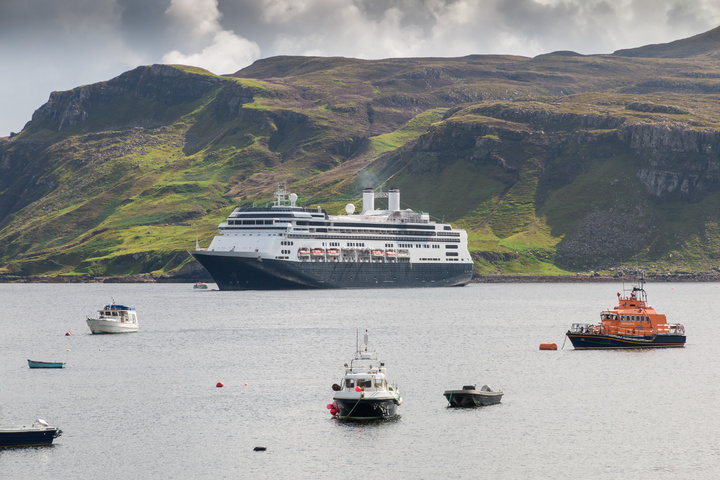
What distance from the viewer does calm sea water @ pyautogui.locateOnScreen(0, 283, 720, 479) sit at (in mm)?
55281

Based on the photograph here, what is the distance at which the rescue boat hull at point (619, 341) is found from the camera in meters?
100

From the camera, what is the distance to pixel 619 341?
10019cm

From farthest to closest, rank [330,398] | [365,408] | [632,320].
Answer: [632,320], [330,398], [365,408]

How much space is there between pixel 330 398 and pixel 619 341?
3898 centimetres

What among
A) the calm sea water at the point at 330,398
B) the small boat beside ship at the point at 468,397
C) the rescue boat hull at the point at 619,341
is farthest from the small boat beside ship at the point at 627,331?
the small boat beside ship at the point at 468,397

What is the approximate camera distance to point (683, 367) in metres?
89.4

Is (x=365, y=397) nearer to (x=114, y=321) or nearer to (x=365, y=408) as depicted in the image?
(x=365, y=408)

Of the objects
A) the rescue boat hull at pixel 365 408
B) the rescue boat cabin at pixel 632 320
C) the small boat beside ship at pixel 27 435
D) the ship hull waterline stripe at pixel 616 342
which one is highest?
the rescue boat cabin at pixel 632 320

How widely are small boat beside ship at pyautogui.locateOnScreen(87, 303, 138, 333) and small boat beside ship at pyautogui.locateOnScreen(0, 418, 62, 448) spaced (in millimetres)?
67489

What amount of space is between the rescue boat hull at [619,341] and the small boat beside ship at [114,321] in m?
57.3

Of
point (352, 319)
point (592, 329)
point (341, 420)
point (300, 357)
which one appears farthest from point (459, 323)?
point (341, 420)

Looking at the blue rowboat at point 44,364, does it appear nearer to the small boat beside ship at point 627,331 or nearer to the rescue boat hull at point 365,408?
the rescue boat hull at point 365,408

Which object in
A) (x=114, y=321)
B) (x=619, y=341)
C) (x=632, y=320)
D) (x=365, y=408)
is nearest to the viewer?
(x=365, y=408)

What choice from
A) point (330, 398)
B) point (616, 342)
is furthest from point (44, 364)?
point (616, 342)
